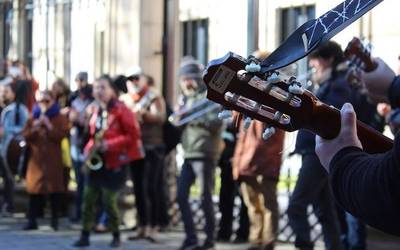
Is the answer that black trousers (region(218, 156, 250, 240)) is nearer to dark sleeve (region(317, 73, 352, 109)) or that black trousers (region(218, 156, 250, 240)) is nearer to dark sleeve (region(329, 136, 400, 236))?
dark sleeve (region(317, 73, 352, 109))

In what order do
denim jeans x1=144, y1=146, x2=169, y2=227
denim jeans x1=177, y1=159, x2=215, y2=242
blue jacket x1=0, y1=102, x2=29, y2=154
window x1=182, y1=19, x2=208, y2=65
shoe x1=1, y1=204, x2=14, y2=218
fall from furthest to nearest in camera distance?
window x1=182, y1=19, x2=208, y2=65 < shoe x1=1, y1=204, x2=14, y2=218 < blue jacket x1=0, y1=102, x2=29, y2=154 < denim jeans x1=144, y1=146, x2=169, y2=227 < denim jeans x1=177, y1=159, x2=215, y2=242

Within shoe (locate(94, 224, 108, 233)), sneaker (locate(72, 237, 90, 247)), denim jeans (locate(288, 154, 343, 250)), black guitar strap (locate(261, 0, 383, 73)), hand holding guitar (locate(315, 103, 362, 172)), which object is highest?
black guitar strap (locate(261, 0, 383, 73))

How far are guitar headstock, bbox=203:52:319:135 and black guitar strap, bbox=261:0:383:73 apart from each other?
53 mm

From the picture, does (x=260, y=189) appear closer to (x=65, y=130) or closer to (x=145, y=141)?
(x=145, y=141)

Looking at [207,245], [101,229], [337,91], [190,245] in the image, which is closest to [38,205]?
[101,229]

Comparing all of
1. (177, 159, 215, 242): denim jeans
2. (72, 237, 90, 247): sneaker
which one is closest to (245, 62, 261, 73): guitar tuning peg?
(177, 159, 215, 242): denim jeans

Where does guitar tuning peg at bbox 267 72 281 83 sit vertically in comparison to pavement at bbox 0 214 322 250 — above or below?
above

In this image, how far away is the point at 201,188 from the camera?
7.73m

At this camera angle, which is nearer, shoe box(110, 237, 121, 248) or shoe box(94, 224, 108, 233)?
shoe box(110, 237, 121, 248)

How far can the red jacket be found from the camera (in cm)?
781

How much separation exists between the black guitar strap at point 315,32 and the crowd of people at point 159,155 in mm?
1902

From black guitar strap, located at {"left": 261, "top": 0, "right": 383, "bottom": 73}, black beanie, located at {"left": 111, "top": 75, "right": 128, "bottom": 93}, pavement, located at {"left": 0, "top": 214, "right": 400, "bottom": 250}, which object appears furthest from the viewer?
black beanie, located at {"left": 111, "top": 75, "right": 128, "bottom": 93}

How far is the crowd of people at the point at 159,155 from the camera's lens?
6305 millimetres

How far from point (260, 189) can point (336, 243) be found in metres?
1.27
